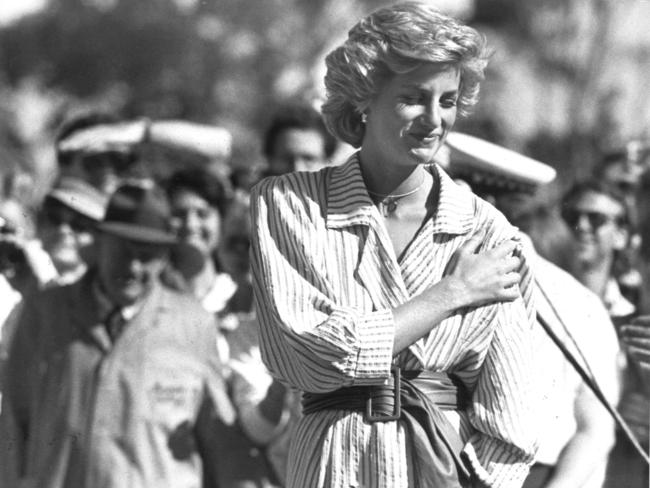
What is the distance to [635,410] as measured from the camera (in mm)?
6766

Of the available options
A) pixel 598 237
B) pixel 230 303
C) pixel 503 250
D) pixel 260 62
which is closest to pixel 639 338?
pixel 598 237

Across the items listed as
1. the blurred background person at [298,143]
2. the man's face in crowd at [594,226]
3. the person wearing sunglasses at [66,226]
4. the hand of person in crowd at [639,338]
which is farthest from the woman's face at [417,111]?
the person wearing sunglasses at [66,226]

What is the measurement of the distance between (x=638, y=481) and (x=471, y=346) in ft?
8.80

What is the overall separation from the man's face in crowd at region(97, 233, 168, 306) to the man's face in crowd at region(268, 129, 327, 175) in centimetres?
130

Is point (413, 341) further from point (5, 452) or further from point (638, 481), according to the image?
point (5, 452)

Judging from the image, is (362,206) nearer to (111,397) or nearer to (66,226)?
(111,397)

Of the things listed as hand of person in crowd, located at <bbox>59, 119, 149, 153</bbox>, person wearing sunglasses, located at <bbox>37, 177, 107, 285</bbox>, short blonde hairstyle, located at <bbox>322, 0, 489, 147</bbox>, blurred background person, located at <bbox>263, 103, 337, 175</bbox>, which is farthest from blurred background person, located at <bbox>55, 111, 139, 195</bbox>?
short blonde hairstyle, located at <bbox>322, 0, 489, 147</bbox>

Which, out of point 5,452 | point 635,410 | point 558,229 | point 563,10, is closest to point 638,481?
point 635,410

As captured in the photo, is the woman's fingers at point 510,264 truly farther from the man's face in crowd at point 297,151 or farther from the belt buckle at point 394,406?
the man's face in crowd at point 297,151

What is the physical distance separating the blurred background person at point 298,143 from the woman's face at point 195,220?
329mm

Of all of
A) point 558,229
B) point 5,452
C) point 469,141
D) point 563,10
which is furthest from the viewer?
point 563,10

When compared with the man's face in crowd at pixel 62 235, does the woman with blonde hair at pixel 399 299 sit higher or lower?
higher

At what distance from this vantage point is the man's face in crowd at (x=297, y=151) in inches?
325

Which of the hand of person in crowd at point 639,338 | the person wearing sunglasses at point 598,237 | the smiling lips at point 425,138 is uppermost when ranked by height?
the smiling lips at point 425,138
